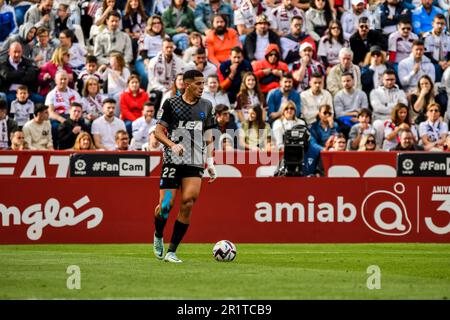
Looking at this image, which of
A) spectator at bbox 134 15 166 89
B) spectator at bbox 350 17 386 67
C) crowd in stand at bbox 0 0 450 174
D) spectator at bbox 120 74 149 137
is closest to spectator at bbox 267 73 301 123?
crowd in stand at bbox 0 0 450 174

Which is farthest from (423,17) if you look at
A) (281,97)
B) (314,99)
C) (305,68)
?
(281,97)

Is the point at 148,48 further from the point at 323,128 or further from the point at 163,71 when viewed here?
the point at 323,128

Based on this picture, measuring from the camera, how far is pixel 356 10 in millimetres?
25234

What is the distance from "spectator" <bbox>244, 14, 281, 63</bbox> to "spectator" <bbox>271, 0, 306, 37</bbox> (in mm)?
615

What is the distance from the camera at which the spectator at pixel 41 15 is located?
78.9 ft

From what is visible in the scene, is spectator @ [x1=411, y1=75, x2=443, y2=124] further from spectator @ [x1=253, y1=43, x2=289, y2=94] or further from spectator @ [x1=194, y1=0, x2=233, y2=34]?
spectator @ [x1=194, y1=0, x2=233, y2=34]

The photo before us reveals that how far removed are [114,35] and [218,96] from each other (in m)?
2.84

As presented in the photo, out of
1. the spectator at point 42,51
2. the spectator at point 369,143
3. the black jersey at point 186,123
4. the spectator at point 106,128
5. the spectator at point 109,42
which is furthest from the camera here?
the spectator at point 109,42

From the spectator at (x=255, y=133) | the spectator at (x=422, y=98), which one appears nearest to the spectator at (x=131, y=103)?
the spectator at (x=255, y=133)

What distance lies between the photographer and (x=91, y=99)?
22.9m

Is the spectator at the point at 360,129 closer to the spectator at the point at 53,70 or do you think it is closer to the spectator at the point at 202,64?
the spectator at the point at 202,64

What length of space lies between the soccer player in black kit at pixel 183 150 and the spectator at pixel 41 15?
34.5ft

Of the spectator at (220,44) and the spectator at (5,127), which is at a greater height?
the spectator at (220,44)
